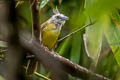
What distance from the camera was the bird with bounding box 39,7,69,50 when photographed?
192 centimetres

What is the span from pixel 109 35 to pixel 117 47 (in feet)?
0.24

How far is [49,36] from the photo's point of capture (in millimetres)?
1966

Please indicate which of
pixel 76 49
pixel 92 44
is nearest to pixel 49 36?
pixel 76 49

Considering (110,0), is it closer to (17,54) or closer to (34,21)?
(17,54)

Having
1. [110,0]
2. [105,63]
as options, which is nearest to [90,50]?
[105,63]

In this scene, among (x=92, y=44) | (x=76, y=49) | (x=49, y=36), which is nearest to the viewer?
(x=92, y=44)

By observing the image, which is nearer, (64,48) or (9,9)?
(9,9)

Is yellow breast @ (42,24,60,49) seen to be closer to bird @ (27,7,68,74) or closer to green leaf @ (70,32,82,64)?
bird @ (27,7,68,74)

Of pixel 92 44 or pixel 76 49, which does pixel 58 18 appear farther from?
pixel 92 44

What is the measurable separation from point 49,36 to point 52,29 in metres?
0.08

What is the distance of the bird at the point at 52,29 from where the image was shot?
192cm

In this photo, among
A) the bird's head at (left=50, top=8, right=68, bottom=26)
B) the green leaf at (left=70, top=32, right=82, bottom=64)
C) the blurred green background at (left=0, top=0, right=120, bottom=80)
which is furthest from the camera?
the bird's head at (left=50, top=8, right=68, bottom=26)

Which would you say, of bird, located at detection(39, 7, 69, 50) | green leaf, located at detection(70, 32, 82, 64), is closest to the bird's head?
bird, located at detection(39, 7, 69, 50)

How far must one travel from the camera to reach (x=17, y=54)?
0.95 ft
